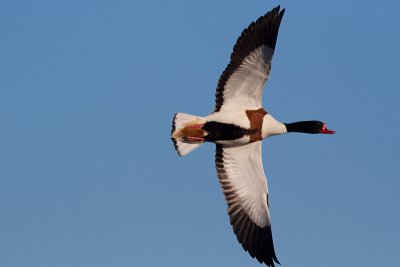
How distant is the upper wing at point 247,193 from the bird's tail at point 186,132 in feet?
1.91

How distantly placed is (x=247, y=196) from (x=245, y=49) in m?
2.67

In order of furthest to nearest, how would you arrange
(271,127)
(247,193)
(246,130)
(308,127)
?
(308,127)
(247,193)
(271,127)
(246,130)

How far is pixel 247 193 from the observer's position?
610 inches

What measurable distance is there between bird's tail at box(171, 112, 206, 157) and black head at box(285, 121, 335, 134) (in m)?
1.56

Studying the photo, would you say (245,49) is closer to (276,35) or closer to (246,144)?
(276,35)

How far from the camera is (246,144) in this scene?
1523cm

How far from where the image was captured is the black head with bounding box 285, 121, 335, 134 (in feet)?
50.2

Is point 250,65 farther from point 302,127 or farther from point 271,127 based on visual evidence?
point 302,127

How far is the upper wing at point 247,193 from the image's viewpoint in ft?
50.2

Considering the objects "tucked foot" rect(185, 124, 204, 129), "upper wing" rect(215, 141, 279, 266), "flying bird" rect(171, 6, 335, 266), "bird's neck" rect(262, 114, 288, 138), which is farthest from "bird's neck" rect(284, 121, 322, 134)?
"tucked foot" rect(185, 124, 204, 129)

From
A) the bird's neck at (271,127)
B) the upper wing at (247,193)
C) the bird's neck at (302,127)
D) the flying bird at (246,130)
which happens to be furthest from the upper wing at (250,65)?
the upper wing at (247,193)

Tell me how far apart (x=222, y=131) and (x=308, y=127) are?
1728mm

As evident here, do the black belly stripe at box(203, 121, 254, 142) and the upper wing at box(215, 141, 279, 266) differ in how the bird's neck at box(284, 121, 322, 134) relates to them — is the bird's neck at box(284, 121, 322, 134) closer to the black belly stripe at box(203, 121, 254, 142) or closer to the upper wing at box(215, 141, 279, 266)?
the upper wing at box(215, 141, 279, 266)

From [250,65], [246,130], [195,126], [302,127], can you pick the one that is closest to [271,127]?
[246,130]
